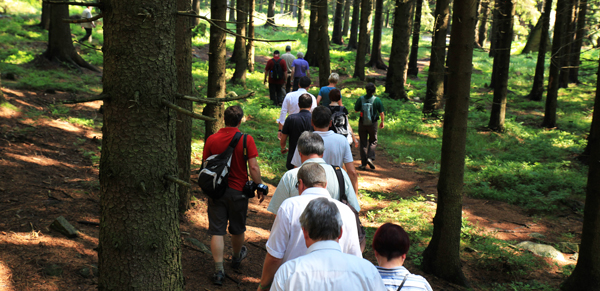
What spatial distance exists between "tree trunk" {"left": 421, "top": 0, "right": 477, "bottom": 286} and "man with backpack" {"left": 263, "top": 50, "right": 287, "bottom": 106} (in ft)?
32.4

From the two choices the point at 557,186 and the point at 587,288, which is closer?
the point at 587,288

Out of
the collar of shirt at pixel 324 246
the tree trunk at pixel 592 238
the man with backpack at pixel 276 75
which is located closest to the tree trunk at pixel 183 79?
the collar of shirt at pixel 324 246

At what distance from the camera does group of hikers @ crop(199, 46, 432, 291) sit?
94.3 inches

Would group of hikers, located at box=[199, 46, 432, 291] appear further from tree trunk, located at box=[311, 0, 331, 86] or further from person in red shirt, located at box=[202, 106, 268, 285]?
tree trunk, located at box=[311, 0, 331, 86]

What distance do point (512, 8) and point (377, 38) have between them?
11.3 meters

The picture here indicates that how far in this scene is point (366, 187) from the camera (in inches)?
370

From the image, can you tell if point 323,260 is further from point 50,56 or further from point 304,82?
point 50,56

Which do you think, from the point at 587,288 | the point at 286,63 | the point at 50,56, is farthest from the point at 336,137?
the point at 50,56

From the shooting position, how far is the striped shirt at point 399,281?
2617 mm

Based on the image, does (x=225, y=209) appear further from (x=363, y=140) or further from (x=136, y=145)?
(x=363, y=140)

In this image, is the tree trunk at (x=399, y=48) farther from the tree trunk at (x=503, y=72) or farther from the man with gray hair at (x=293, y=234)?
the man with gray hair at (x=293, y=234)

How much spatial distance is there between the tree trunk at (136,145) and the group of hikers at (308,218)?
90 centimetres

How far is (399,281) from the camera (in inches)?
104

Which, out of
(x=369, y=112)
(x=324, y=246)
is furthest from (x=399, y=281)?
(x=369, y=112)
